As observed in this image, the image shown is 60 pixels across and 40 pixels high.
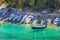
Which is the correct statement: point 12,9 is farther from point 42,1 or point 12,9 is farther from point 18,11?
point 42,1

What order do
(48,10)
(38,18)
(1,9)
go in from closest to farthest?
(38,18) → (48,10) → (1,9)

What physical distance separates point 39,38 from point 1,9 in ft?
68.1

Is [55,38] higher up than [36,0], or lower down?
lower down

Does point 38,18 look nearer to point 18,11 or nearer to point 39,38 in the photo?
point 18,11

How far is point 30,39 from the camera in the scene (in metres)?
22.3

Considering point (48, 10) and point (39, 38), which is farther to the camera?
point (48, 10)

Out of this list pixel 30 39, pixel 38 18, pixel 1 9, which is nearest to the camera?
pixel 30 39

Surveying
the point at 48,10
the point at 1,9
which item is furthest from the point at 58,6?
the point at 1,9

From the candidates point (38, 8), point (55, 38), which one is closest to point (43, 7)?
point (38, 8)

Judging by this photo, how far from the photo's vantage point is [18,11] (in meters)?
40.5

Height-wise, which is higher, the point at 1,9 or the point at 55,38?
the point at 1,9

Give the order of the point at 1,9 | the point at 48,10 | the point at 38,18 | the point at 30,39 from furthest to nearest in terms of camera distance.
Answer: the point at 1,9
the point at 48,10
the point at 38,18
the point at 30,39

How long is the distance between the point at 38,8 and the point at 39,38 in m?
17.6

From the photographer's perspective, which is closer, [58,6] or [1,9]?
[58,6]
